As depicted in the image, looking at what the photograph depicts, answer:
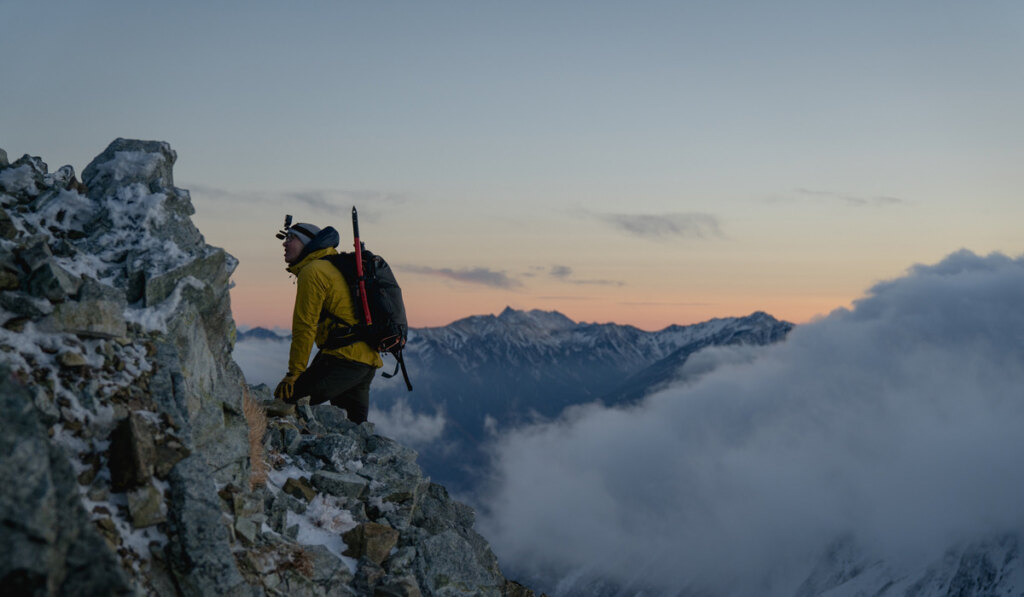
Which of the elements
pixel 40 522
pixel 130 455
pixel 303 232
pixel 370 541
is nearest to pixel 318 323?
Result: pixel 303 232

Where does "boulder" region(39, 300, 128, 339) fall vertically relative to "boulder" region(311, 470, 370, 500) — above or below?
above

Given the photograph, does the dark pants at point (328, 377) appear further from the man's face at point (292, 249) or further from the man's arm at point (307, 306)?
the man's face at point (292, 249)

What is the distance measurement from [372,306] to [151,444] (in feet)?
18.4

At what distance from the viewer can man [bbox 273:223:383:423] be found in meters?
11.6

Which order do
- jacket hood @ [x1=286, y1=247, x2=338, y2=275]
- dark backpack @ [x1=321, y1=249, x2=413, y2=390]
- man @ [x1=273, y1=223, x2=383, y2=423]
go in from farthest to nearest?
dark backpack @ [x1=321, y1=249, x2=413, y2=390]
jacket hood @ [x1=286, y1=247, x2=338, y2=275]
man @ [x1=273, y1=223, x2=383, y2=423]

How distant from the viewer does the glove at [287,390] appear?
1269cm

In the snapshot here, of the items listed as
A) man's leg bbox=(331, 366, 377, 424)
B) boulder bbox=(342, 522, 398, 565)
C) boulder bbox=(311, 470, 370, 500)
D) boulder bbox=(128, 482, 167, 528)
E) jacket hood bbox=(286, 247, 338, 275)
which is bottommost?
boulder bbox=(342, 522, 398, 565)

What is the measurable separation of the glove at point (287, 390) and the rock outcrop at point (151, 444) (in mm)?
677

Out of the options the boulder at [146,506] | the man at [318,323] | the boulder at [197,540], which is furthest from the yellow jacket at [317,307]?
the boulder at [146,506]

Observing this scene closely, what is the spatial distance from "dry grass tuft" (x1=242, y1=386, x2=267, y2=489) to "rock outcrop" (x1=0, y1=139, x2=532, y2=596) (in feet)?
0.12

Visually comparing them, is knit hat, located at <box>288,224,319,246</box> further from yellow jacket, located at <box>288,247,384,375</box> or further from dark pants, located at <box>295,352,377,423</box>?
dark pants, located at <box>295,352,377,423</box>

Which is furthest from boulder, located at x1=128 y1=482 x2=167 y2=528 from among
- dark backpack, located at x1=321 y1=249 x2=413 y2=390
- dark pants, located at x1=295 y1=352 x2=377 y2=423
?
dark pants, located at x1=295 y1=352 x2=377 y2=423

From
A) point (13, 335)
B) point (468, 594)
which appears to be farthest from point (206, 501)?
point (468, 594)

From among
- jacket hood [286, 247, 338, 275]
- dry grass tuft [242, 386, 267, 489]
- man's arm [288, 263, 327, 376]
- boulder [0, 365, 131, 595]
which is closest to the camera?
boulder [0, 365, 131, 595]
